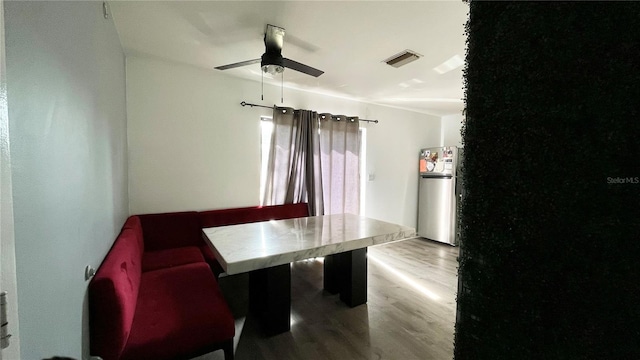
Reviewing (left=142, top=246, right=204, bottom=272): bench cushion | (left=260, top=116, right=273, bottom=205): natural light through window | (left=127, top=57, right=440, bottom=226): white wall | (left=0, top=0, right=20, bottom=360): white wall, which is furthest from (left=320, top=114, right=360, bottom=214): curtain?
(left=0, top=0, right=20, bottom=360): white wall

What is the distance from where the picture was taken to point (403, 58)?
2369mm

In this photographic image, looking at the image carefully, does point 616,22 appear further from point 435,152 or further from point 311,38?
point 435,152

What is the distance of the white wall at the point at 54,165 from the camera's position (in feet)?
2.06

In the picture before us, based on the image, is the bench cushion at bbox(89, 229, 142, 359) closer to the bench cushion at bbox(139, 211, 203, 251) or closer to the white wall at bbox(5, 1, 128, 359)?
the white wall at bbox(5, 1, 128, 359)

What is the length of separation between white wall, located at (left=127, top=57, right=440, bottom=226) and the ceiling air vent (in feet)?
4.24

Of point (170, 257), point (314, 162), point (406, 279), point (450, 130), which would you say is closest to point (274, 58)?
point (314, 162)

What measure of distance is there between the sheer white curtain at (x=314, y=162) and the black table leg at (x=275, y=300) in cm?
138

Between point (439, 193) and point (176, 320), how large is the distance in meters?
4.10

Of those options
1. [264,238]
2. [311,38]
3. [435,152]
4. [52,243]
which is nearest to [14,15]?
[52,243]

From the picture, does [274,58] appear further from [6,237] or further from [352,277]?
[352,277]

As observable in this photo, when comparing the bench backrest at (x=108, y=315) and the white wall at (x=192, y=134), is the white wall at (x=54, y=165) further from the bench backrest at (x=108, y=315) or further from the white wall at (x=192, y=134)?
the white wall at (x=192, y=134)

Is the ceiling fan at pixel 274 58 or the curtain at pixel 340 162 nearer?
the ceiling fan at pixel 274 58

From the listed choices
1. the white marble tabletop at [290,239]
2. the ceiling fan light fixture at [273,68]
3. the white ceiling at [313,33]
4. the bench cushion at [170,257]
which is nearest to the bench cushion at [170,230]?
the bench cushion at [170,257]

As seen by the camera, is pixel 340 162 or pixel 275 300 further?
pixel 340 162
